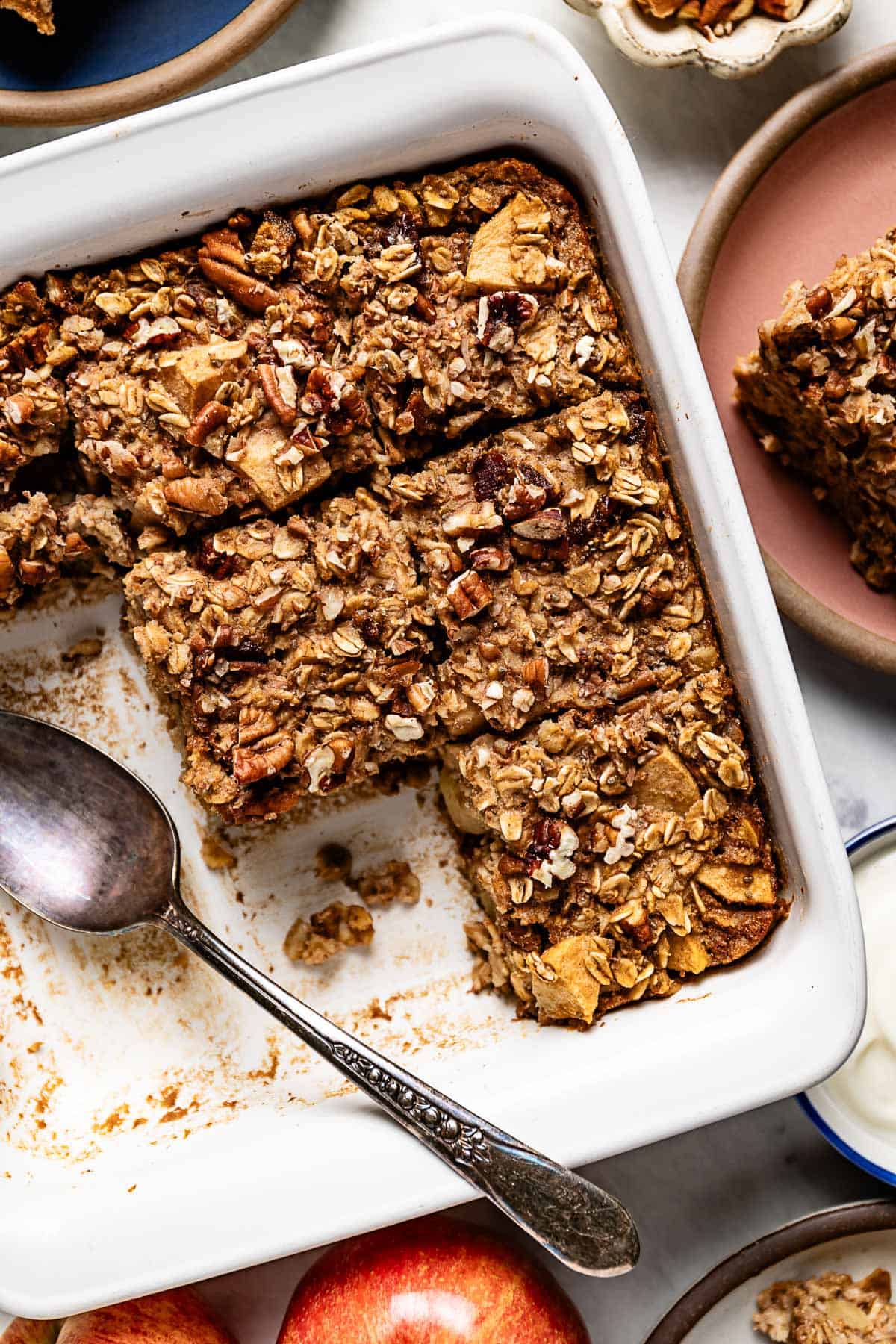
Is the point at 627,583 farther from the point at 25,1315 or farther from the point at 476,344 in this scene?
the point at 25,1315

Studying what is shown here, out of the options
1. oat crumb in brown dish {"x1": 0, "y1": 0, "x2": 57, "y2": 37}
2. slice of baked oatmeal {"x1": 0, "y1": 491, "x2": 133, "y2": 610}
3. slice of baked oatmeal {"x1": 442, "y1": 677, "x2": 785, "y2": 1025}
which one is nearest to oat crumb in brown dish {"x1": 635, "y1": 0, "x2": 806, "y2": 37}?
oat crumb in brown dish {"x1": 0, "y1": 0, "x2": 57, "y2": 37}

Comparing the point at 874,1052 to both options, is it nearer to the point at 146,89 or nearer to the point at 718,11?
the point at 718,11

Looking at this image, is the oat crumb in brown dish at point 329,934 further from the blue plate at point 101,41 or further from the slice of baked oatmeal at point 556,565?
the blue plate at point 101,41

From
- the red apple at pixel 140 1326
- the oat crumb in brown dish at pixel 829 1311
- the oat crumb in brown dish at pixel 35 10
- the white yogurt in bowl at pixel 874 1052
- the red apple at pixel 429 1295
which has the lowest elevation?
the red apple at pixel 140 1326

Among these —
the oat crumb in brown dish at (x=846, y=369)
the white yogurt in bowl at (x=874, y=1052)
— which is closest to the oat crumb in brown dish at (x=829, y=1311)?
the white yogurt in bowl at (x=874, y=1052)

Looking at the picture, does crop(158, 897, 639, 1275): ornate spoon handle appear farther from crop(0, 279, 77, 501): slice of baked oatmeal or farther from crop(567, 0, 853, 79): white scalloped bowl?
crop(567, 0, 853, 79): white scalloped bowl

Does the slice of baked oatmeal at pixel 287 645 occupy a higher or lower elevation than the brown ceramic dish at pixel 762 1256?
higher

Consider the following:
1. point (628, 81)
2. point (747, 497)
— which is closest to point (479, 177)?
point (628, 81)
